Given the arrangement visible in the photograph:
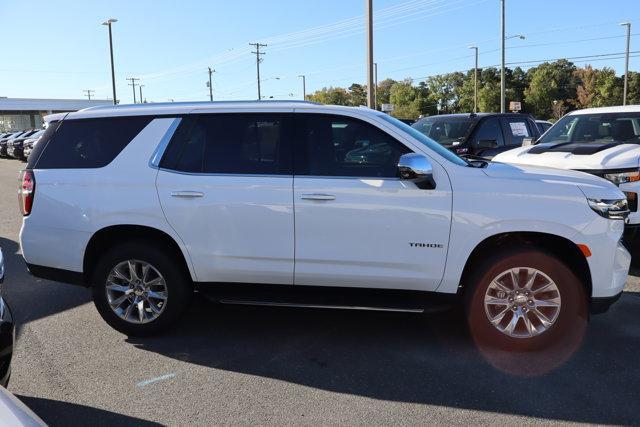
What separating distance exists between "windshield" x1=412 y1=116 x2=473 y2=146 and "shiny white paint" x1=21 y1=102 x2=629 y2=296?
5.79m

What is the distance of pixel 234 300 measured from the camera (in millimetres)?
4430

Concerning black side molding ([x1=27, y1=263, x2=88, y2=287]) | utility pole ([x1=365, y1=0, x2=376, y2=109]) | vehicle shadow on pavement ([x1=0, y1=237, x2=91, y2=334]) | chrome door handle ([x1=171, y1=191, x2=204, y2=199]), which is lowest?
vehicle shadow on pavement ([x1=0, y1=237, x2=91, y2=334])

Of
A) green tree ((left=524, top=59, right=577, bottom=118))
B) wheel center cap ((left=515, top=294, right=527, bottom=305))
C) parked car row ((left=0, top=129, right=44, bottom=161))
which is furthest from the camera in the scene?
green tree ((left=524, top=59, right=577, bottom=118))

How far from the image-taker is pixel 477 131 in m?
9.98

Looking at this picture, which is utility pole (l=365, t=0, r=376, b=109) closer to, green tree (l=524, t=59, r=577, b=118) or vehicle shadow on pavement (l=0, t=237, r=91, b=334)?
vehicle shadow on pavement (l=0, t=237, r=91, b=334)

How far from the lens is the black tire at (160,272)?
4.50 meters

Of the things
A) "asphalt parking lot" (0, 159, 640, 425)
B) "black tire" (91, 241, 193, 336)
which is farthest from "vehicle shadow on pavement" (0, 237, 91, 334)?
"black tire" (91, 241, 193, 336)

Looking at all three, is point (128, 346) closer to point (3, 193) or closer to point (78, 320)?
point (78, 320)

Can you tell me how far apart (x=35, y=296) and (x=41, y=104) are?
7741cm

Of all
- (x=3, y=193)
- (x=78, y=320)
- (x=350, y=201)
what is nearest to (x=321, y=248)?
(x=350, y=201)

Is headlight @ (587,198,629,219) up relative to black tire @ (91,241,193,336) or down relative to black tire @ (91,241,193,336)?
up

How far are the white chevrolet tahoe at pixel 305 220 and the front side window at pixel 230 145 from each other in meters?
0.01

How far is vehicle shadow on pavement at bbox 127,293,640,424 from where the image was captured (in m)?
3.54

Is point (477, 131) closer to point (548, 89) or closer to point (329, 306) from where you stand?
point (329, 306)
